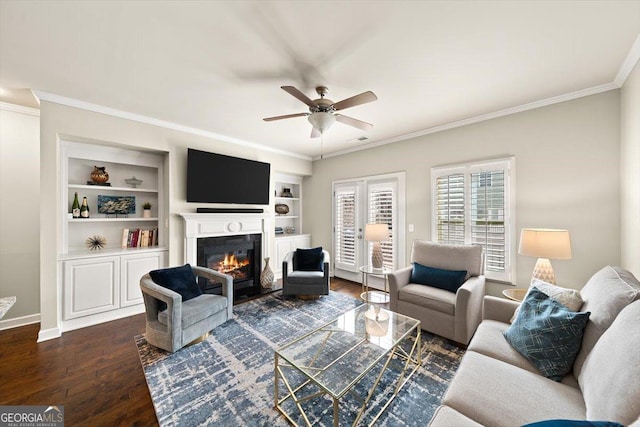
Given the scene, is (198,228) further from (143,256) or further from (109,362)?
(109,362)

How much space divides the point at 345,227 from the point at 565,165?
3247mm

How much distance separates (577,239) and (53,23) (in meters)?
5.01

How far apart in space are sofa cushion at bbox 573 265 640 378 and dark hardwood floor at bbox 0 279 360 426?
2.68 metres

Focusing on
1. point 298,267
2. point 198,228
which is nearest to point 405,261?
point 298,267

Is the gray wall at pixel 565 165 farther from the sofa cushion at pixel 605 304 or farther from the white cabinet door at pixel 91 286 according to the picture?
the white cabinet door at pixel 91 286

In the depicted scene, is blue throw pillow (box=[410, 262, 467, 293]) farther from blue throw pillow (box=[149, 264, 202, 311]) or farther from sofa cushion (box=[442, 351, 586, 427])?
blue throw pillow (box=[149, 264, 202, 311])

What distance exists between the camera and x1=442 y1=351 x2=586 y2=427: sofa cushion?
1094mm

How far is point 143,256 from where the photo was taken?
→ 3.34m

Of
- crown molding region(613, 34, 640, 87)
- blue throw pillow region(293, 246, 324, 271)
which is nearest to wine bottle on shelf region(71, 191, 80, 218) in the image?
blue throw pillow region(293, 246, 324, 271)

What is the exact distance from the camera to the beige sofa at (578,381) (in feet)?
3.12

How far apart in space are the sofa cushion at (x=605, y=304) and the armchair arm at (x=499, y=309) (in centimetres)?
48

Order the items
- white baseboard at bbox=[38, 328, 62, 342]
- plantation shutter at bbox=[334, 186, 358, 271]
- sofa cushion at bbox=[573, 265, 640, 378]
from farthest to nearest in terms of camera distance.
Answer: plantation shutter at bbox=[334, 186, 358, 271] → white baseboard at bbox=[38, 328, 62, 342] → sofa cushion at bbox=[573, 265, 640, 378]

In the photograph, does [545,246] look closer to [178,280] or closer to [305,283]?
[305,283]

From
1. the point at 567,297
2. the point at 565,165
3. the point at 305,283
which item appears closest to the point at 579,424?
the point at 567,297
